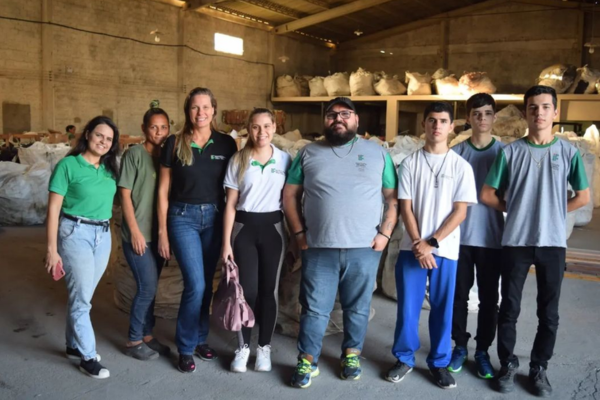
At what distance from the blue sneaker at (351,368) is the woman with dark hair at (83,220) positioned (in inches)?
47.1

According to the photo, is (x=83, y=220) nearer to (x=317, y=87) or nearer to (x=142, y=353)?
(x=142, y=353)

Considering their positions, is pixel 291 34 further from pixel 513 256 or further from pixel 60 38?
pixel 513 256

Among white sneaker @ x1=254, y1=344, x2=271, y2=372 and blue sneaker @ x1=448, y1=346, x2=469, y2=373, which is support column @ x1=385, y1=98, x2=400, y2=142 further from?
white sneaker @ x1=254, y1=344, x2=271, y2=372

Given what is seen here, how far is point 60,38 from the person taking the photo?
11938mm

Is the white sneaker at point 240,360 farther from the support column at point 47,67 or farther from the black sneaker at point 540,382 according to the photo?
the support column at point 47,67

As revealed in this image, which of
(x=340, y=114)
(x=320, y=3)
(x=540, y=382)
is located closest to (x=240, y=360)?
(x=340, y=114)

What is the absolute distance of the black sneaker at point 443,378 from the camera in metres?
2.77

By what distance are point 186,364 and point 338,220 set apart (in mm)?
1099

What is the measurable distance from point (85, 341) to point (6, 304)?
1629 millimetres

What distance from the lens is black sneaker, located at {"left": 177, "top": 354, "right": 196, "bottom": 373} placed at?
2.94 m

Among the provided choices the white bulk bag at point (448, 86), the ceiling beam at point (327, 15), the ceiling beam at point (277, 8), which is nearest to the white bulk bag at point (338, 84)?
the ceiling beam at point (327, 15)

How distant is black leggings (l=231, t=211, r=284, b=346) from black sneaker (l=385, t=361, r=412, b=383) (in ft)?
2.10

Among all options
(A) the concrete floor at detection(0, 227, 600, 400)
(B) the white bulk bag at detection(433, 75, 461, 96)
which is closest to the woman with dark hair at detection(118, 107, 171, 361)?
(A) the concrete floor at detection(0, 227, 600, 400)

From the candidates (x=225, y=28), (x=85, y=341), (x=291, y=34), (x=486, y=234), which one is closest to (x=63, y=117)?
(x=225, y=28)
